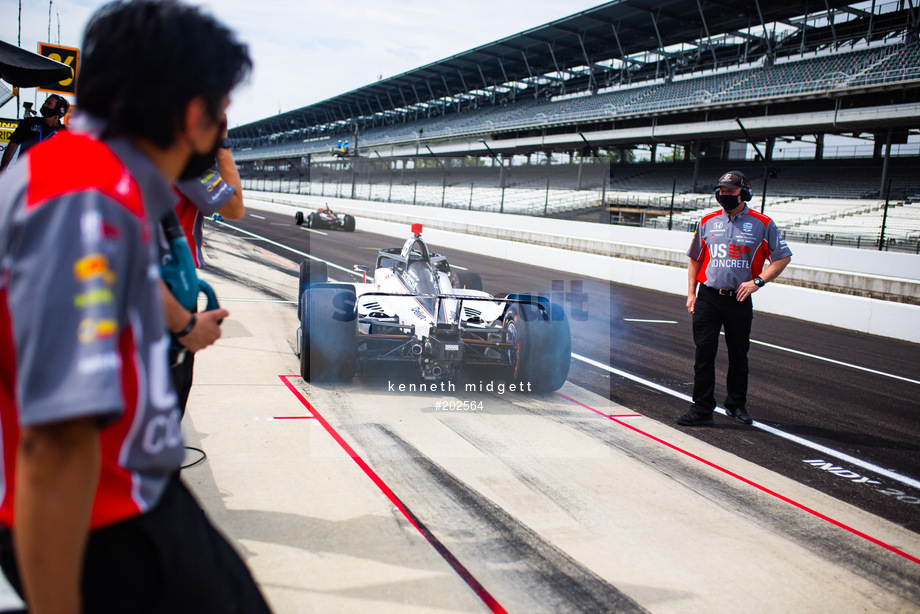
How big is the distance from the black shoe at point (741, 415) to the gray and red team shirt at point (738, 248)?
1.05m

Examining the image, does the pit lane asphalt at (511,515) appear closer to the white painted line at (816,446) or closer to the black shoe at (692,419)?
the black shoe at (692,419)

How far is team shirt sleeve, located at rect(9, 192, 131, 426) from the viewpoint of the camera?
0.88m

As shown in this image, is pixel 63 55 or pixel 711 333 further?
pixel 63 55

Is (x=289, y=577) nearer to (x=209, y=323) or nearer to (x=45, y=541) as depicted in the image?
(x=209, y=323)

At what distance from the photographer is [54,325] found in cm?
88

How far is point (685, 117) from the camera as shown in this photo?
34.7 meters

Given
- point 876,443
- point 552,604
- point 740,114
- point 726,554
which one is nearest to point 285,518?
point 552,604

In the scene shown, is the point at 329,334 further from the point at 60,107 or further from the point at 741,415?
the point at 741,415

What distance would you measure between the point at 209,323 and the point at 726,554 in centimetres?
266

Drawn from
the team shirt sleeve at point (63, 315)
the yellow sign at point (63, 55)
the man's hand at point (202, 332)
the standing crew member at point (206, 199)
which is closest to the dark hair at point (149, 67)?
the team shirt sleeve at point (63, 315)

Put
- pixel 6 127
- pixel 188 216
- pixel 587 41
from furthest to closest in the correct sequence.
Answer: pixel 587 41, pixel 6 127, pixel 188 216

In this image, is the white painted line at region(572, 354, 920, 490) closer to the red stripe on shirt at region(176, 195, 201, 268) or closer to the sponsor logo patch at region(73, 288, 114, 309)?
the red stripe on shirt at region(176, 195, 201, 268)

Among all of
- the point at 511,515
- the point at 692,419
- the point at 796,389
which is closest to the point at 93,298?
the point at 511,515

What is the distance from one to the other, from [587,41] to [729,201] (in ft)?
128
